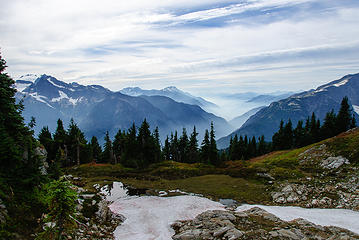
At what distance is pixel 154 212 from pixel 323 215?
2183cm

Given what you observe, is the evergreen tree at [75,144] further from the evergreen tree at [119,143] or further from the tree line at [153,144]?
the evergreen tree at [119,143]

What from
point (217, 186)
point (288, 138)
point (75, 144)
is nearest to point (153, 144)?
point (75, 144)

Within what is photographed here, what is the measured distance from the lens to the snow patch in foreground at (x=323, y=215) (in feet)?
75.9

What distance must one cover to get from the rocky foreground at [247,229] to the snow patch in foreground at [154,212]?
218 cm

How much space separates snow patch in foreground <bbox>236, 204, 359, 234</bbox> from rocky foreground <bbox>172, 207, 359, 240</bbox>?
3.07 meters

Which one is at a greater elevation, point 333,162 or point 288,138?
point 333,162

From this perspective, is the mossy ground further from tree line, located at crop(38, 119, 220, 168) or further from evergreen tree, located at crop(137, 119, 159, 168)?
evergreen tree, located at crop(137, 119, 159, 168)

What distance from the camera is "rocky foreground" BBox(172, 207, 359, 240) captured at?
18.1 meters

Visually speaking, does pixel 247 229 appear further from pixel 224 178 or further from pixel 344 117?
pixel 344 117

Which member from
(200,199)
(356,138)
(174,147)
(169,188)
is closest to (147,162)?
(174,147)

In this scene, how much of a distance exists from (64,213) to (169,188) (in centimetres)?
3107

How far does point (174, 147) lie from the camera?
91.8m

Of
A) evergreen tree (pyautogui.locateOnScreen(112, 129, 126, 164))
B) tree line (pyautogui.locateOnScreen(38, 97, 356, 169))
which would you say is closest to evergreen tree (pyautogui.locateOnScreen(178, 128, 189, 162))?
tree line (pyautogui.locateOnScreen(38, 97, 356, 169))

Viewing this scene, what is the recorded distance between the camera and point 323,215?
2612 cm
